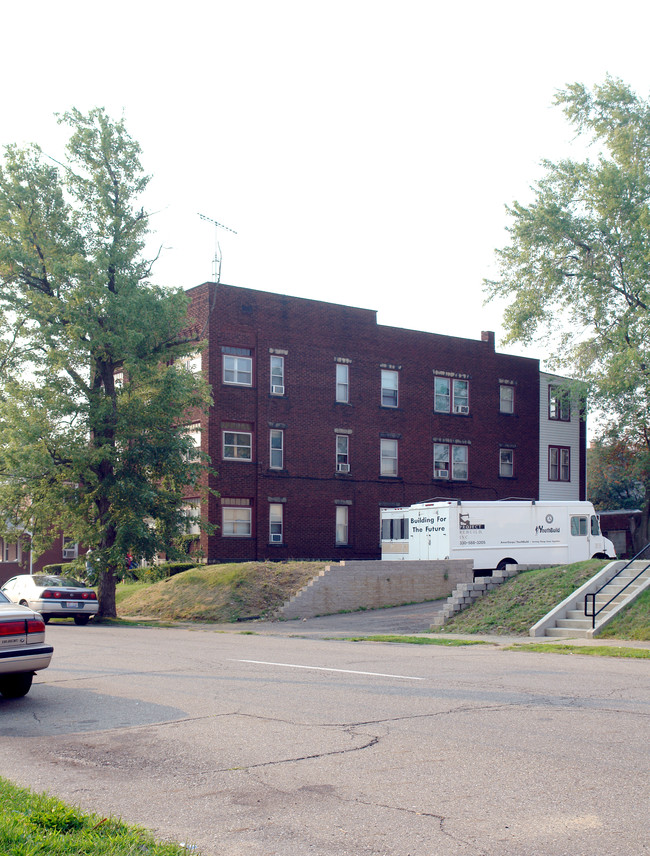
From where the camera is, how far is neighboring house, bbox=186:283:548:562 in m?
36.5

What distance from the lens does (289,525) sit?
123ft

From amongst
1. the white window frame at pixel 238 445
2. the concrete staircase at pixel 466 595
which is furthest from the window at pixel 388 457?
the concrete staircase at pixel 466 595

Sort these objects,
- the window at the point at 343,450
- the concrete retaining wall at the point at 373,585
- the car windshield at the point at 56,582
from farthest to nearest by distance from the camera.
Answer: the window at the point at 343,450 → the concrete retaining wall at the point at 373,585 → the car windshield at the point at 56,582

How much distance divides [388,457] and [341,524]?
4.19 meters

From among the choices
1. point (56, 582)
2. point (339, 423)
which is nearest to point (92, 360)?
point (56, 582)

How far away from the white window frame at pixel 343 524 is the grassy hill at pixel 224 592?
29.6 feet

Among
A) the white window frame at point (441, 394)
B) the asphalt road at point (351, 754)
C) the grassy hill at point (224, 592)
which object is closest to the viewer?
the asphalt road at point (351, 754)

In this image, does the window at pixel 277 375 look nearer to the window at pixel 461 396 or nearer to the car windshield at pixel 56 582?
the window at pixel 461 396

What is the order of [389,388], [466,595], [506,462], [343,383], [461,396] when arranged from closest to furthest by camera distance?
[466,595] → [343,383] → [389,388] → [461,396] → [506,462]

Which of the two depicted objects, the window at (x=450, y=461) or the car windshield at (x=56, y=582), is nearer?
the car windshield at (x=56, y=582)

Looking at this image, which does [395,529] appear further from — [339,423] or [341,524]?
[339,423]

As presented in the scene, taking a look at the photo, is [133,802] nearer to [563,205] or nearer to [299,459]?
[299,459]

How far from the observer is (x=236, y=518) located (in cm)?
3628

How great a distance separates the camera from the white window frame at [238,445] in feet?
119
